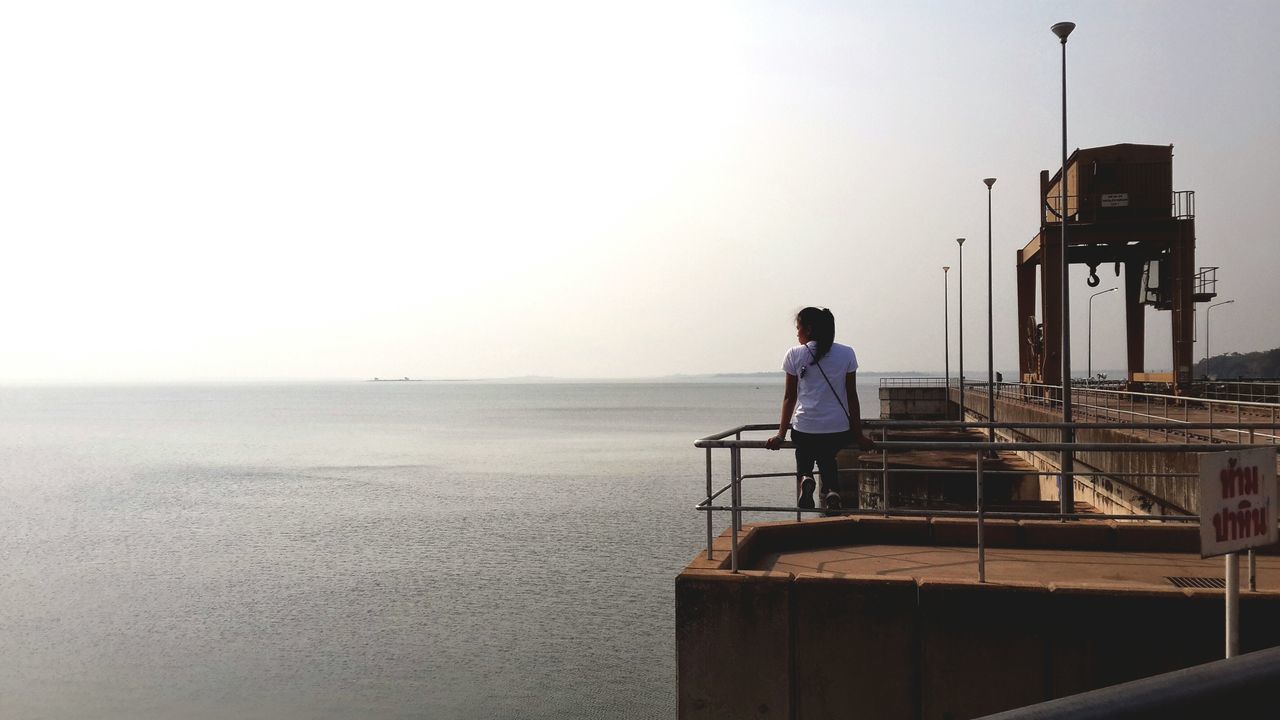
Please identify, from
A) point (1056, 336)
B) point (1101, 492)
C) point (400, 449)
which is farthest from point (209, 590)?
point (400, 449)

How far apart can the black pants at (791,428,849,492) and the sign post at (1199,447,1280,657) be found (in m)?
3.72

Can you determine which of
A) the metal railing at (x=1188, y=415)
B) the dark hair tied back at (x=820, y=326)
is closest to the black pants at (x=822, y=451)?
the dark hair tied back at (x=820, y=326)

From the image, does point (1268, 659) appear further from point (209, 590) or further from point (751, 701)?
point (209, 590)

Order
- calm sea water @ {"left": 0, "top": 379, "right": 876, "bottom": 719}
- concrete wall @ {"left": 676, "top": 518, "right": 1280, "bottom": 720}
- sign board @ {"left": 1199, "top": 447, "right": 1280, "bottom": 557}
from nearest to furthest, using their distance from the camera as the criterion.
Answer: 1. sign board @ {"left": 1199, "top": 447, "right": 1280, "bottom": 557}
2. concrete wall @ {"left": 676, "top": 518, "right": 1280, "bottom": 720}
3. calm sea water @ {"left": 0, "top": 379, "right": 876, "bottom": 719}

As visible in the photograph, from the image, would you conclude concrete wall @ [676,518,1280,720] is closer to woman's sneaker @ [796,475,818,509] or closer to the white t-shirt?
woman's sneaker @ [796,475,818,509]

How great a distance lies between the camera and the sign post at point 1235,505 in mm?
3848

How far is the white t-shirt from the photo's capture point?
758 cm

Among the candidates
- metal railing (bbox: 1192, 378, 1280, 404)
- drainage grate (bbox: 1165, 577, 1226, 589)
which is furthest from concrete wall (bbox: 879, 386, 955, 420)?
drainage grate (bbox: 1165, 577, 1226, 589)

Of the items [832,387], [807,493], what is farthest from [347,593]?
[832,387]

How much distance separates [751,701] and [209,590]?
2145 centimetres

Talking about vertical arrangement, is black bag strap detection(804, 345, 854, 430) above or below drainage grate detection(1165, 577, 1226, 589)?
above

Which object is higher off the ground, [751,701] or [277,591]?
[751,701]

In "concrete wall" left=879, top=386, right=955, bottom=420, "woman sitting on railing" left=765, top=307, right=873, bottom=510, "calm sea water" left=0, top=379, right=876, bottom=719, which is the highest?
"woman sitting on railing" left=765, top=307, right=873, bottom=510

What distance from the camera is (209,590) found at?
78.8 feet
